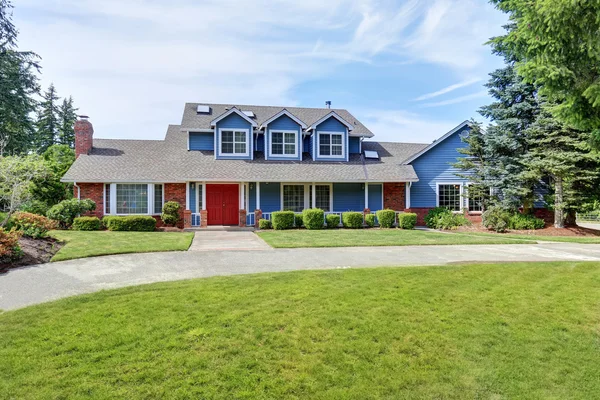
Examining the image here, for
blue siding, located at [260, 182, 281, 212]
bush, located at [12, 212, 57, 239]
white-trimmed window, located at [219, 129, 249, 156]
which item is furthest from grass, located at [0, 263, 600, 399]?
white-trimmed window, located at [219, 129, 249, 156]

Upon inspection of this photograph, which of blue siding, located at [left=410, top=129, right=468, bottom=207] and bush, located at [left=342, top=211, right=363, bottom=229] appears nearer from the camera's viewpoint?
bush, located at [left=342, top=211, right=363, bottom=229]

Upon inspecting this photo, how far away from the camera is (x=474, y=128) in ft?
67.6

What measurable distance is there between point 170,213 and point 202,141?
209 inches

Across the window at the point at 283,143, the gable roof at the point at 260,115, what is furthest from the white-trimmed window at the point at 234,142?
the window at the point at 283,143

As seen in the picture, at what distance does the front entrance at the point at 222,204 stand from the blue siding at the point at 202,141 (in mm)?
3112

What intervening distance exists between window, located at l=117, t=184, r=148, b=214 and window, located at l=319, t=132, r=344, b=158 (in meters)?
10.7

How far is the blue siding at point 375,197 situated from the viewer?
21.5 metres

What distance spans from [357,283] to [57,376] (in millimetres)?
4861

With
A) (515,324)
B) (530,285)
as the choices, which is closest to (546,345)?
(515,324)

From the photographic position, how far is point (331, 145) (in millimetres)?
21859

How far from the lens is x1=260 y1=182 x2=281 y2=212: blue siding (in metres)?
20.3

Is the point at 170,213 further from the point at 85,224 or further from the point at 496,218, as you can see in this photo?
the point at 496,218

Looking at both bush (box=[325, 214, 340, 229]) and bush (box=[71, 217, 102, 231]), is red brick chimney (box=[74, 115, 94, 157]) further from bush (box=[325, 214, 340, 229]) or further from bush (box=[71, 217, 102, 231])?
bush (box=[325, 214, 340, 229])

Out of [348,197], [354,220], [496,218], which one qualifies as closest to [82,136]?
[348,197]
